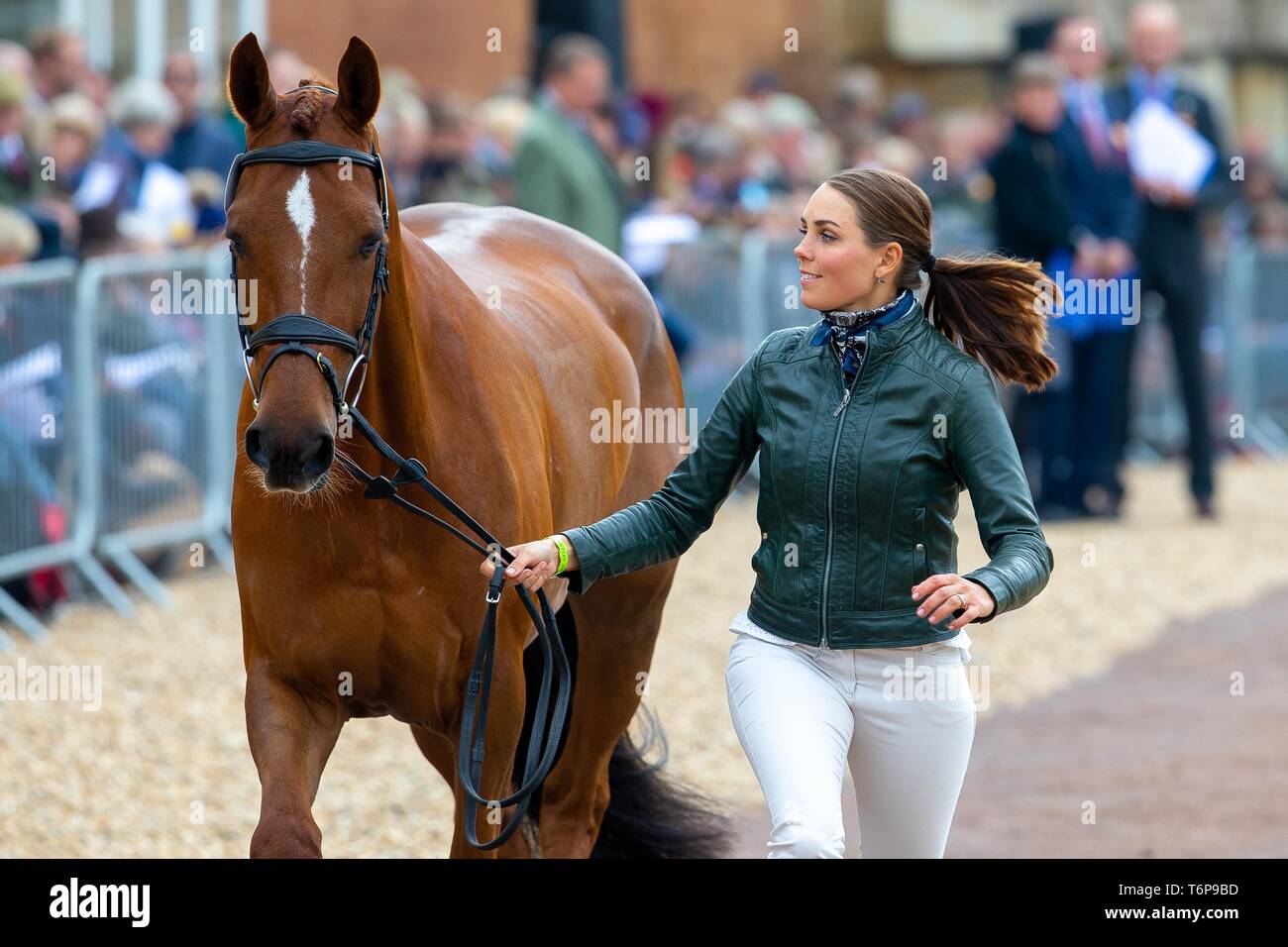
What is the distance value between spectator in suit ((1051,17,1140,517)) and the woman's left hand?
868 centimetres

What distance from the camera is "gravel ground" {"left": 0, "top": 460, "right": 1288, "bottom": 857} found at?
6484mm

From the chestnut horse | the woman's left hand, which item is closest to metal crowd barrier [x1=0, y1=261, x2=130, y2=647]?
the chestnut horse

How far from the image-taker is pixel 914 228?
423 cm

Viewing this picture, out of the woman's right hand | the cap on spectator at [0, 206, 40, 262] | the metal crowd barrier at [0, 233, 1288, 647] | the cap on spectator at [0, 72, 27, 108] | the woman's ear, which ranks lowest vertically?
the metal crowd barrier at [0, 233, 1288, 647]

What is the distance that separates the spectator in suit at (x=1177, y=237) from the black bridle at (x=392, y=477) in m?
8.74

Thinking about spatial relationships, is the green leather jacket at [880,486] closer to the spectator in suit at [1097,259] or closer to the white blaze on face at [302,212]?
the white blaze on face at [302,212]

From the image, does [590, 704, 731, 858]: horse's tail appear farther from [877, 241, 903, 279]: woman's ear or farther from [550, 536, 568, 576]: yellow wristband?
[877, 241, 903, 279]: woman's ear

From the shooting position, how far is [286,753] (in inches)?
168

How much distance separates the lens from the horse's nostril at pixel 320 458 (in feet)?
12.3

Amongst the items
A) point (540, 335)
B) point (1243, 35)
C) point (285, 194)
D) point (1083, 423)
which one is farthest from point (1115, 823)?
point (1243, 35)

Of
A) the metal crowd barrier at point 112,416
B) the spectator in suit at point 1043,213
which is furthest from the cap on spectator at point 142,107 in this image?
the spectator in suit at point 1043,213

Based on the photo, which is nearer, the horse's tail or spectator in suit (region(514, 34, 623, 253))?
the horse's tail

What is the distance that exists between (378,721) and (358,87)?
14.3ft

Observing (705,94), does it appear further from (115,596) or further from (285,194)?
(285,194)
